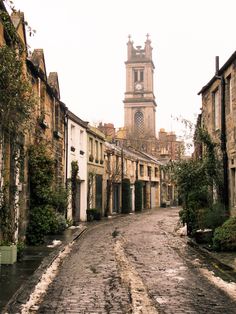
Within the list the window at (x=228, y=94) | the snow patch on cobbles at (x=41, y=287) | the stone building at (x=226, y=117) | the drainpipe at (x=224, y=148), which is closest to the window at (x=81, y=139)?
the stone building at (x=226, y=117)

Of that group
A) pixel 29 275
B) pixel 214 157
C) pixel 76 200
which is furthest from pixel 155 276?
pixel 76 200

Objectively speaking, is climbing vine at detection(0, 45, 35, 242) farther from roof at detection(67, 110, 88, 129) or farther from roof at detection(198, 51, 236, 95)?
roof at detection(67, 110, 88, 129)

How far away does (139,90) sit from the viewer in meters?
115

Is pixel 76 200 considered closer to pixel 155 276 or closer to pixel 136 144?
pixel 155 276

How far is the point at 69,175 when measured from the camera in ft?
84.0

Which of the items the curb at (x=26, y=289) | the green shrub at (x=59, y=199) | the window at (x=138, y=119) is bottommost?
the curb at (x=26, y=289)

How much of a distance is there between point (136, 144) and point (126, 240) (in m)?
61.8

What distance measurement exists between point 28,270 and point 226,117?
33.8 feet

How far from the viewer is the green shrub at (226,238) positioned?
13.5 metres

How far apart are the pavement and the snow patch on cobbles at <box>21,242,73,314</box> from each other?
0.28 feet

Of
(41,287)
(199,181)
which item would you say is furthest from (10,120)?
(199,181)

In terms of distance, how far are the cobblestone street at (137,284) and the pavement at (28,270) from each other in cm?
39

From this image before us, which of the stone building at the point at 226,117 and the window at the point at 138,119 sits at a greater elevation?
the window at the point at 138,119

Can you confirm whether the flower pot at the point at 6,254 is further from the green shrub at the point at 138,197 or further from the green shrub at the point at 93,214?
the green shrub at the point at 138,197
